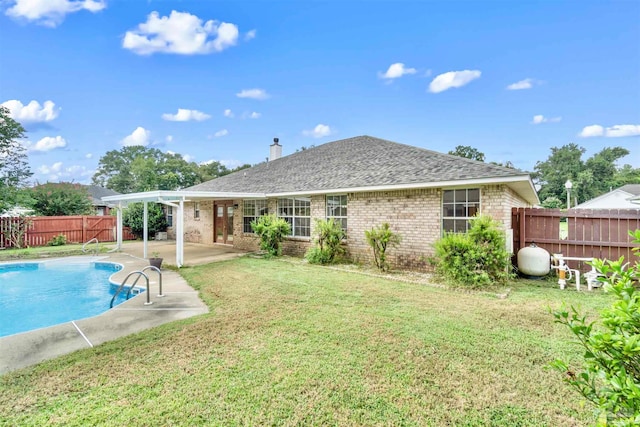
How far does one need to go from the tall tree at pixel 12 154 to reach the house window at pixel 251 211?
1957cm

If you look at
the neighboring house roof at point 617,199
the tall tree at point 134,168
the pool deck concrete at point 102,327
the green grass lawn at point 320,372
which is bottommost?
the pool deck concrete at point 102,327

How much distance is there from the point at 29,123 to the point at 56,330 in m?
27.6

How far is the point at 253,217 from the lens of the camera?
14656mm

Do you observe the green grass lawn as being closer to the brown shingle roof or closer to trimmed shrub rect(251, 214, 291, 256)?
the brown shingle roof

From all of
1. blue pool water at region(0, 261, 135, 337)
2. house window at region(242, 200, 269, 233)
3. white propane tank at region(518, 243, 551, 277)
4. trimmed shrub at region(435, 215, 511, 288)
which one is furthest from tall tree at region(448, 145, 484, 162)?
blue pool water at region(0, 261, 135, 337)

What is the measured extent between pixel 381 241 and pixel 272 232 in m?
4.75

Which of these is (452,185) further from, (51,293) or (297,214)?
(51,293)

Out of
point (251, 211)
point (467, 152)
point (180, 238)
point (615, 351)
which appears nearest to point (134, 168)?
point (251, 211)

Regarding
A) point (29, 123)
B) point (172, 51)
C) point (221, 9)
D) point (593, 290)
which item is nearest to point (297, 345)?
point (593, 290)

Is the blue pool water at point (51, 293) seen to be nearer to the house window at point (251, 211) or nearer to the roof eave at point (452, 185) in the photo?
the house window at point (251, 211)

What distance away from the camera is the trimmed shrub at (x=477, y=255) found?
7273 millimetres

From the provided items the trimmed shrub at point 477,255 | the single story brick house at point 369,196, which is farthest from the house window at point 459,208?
the trimmed shrub at point 477,255

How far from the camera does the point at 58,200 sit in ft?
63.8

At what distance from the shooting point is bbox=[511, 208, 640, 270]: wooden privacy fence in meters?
7.75
